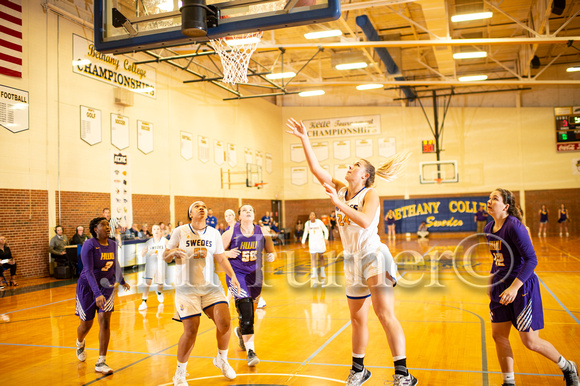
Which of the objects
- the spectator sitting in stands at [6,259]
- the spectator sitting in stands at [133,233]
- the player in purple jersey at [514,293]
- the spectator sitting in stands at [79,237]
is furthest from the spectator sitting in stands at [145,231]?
the player in purple jersey at [514,293]

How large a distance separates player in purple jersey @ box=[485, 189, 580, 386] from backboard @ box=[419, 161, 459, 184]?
2276 cm

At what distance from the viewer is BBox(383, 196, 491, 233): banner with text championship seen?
26.8 meters

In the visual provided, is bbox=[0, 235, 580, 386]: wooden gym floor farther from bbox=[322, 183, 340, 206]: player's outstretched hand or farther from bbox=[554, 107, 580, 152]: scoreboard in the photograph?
bbox=[554, 107, 580, 152]: scoreboard

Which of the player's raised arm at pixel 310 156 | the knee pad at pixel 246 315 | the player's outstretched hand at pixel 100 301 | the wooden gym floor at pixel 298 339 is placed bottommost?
the wooden gym floor at pixel 298 339

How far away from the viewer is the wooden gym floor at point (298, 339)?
16.5ft

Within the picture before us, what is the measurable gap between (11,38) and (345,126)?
19336 mm

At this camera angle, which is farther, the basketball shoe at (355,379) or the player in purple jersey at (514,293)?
the basketball shoe at (355,379)

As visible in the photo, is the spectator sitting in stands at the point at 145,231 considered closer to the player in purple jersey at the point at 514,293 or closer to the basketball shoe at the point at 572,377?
the player in purple jersey at the point at 514,293

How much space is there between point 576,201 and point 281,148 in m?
17.0

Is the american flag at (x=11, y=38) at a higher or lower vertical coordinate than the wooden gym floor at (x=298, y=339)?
higher

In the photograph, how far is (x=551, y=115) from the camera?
25.6m

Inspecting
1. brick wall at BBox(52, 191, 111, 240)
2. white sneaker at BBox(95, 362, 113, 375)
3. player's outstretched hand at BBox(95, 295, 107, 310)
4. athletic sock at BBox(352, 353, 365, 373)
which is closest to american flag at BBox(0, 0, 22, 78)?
brick wall at BBox(52, 191, 111, 240)

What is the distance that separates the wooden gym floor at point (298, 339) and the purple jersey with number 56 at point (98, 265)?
1.00 m

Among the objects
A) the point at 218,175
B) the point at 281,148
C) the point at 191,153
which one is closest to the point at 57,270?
the point at 191,153
